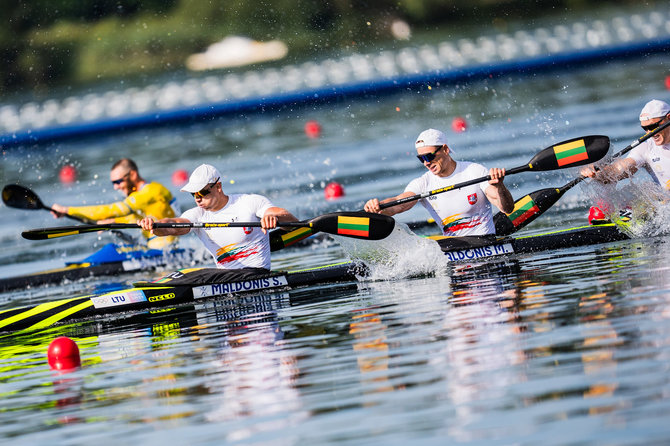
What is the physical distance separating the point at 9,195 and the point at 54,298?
175cm

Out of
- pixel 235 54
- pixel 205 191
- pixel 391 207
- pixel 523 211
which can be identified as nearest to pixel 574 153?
pixel 523 211

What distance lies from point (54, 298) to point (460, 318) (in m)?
9.14

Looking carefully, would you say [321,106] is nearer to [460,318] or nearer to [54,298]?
[54,298]

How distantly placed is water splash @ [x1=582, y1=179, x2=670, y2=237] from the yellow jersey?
6926 millimetres

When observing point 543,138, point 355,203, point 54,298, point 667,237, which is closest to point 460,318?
point 667,237

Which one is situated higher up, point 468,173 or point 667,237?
point 468,173

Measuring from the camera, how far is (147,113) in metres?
66.4

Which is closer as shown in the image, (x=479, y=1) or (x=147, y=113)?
(x=147, y=113)

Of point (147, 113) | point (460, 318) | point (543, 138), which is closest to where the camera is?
point (460, 318)

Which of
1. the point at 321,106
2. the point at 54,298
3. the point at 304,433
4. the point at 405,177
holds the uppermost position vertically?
the point at 321,106

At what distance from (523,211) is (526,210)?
4 centimetres

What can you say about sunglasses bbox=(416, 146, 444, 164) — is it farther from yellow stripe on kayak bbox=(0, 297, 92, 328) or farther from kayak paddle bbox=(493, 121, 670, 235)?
yellow stripe on kayak bbox=(0, 297, 92, 328)

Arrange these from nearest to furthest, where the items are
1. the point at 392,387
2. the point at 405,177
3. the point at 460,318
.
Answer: the point at 392,387, the point at 460,318, the point at 405,177

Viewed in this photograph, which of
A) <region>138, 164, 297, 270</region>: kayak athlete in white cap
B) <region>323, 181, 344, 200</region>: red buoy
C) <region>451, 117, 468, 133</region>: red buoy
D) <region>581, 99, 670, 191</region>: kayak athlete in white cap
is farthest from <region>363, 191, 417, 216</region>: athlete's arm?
<region>451, 117, 468, 133</region>: red buoy
